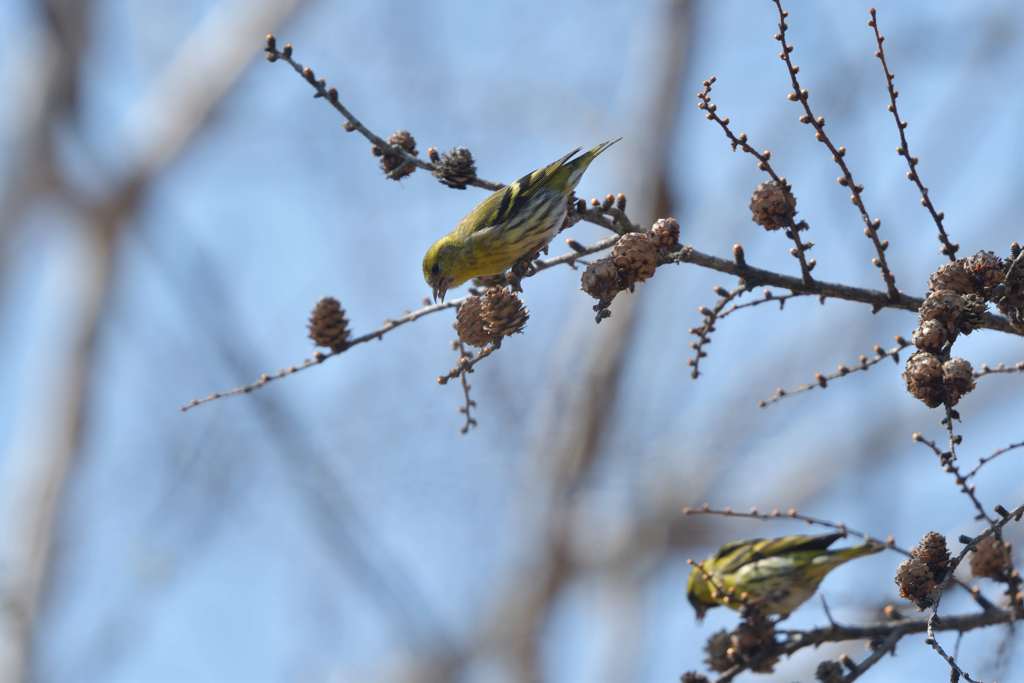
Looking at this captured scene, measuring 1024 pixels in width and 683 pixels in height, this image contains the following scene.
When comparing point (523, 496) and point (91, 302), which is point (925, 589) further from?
point (91, 302)

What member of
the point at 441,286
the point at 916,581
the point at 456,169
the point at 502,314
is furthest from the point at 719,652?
the point at 441,286

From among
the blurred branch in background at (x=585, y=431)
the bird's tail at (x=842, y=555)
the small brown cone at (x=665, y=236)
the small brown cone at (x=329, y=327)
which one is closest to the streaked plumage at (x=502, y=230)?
the small brown cone at (x=329, y=327)

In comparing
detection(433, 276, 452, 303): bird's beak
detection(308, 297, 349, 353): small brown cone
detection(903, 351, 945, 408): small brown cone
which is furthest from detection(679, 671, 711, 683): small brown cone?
detection(433, 276, 452, 303): bird's beak

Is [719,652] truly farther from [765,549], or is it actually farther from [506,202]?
[506,202]

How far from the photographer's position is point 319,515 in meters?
9.50

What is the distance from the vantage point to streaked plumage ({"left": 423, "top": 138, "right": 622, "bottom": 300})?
145 inches

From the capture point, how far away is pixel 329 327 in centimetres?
282

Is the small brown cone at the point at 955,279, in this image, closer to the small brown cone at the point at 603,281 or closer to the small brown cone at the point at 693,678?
the small brown cone at the point at 603,281

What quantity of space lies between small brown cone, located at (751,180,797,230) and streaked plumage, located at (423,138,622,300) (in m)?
1.19

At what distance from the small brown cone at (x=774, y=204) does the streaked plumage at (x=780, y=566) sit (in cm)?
133

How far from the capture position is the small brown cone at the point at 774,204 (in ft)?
7.88

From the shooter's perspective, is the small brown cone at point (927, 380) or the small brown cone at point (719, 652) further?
the small brown cone at point (719, 652)

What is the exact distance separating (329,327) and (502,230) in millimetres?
1154

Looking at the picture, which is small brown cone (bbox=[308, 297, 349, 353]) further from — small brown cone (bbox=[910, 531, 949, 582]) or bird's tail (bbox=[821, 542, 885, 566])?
bird's tail (bbox=[821, 542, 885, 566])
